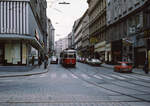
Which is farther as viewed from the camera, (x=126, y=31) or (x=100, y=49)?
(x=100, y=49)

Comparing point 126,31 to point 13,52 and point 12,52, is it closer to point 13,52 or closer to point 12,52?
point 13,52

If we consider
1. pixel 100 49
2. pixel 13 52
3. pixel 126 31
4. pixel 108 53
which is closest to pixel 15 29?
pixel 13 52

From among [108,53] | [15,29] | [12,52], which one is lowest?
[12,52]

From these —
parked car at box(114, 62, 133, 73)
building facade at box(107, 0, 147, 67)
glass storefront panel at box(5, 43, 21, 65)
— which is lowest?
parked car at box(114, 62, 133, 73)

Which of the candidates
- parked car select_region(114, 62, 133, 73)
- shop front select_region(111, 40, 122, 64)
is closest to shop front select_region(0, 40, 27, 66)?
parked car select_region(114, 62, 133, 73)

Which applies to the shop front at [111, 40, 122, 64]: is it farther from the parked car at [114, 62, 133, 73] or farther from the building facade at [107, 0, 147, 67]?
the parked car at [114, 62, 133, 73]

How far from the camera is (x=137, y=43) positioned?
32281mm

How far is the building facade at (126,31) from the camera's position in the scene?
31.3 metres

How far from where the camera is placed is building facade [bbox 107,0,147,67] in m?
31.3

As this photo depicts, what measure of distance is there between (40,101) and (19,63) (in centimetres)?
1972

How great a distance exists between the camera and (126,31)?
121 ft

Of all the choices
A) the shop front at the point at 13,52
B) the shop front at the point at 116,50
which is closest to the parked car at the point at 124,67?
the shop front at the point at 13,52

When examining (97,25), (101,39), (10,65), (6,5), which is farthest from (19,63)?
(97,25)

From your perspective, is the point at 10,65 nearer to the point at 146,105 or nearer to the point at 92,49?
the point at 146,105
